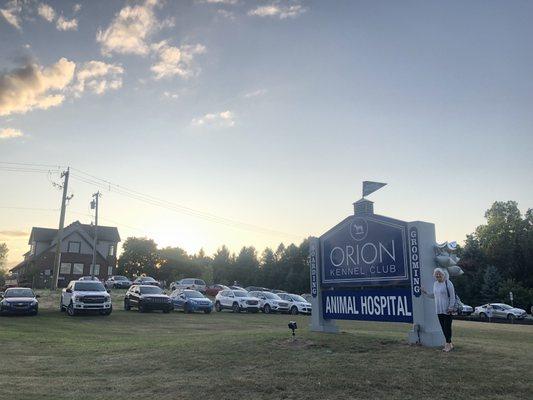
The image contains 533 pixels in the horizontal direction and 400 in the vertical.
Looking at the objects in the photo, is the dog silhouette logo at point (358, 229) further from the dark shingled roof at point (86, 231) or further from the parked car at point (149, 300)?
the dark shingled roof at point (86, 231)

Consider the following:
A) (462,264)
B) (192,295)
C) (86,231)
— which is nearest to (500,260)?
(462,264)

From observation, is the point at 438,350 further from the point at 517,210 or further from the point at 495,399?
the point at 517,210

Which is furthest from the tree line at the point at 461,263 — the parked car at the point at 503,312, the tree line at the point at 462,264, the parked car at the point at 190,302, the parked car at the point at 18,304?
the parked car at the point at 18,304

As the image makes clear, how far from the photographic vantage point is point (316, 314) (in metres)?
12.0

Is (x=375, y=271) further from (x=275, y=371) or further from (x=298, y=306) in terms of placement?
(x=298, y=306)

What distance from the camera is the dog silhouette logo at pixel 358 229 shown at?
36.7 feet

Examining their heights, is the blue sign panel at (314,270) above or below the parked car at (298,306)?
above

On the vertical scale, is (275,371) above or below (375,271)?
below

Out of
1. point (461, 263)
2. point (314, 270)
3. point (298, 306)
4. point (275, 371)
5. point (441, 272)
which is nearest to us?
point (275, 371)

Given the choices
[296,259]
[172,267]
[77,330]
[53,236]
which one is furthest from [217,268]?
[77,330]

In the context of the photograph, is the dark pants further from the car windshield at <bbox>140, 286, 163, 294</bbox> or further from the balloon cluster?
the car windshield at <bbox>140, 286, 163, 294</bbox>

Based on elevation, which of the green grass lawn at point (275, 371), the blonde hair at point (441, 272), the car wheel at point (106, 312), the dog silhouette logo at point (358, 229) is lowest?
the green grass lawn at point (275, 371)

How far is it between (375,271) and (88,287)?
1942 centimetres

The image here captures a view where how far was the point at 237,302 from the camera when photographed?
3169cm
